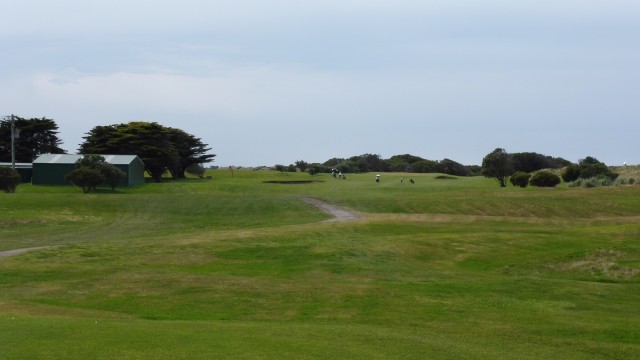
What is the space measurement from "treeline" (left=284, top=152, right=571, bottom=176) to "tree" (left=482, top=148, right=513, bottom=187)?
30691 millimetres

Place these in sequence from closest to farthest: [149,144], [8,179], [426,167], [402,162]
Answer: [8,179] → [149,144] → [426,167] → [402,162]

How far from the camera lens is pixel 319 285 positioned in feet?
80.3

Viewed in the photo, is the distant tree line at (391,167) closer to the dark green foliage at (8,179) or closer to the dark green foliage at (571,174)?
the dark green foliage at (571,174)

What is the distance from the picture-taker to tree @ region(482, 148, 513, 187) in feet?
277

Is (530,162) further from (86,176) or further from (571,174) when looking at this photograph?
(86,176)

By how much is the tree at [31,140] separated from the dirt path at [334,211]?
203 feet

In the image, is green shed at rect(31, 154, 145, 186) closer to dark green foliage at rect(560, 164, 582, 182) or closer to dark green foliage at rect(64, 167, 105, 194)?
dark green foliage at rect(64, 167, 105, 194)

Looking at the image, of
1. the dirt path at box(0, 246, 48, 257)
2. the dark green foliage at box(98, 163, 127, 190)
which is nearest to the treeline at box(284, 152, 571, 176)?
the dark green foliage at box(98, 163, 127, 190)

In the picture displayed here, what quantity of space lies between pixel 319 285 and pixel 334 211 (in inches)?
1298

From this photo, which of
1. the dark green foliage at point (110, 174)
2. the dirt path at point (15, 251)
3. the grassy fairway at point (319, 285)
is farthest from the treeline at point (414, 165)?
the dirt path at point (15, 251)

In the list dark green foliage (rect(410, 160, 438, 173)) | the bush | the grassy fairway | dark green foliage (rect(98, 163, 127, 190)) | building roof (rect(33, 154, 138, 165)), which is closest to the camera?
the grassy fairway

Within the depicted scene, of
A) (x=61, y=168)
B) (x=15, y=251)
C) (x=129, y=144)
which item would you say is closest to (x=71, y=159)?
(x=61, y=168)

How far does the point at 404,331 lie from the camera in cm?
1681

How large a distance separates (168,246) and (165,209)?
2367cm
